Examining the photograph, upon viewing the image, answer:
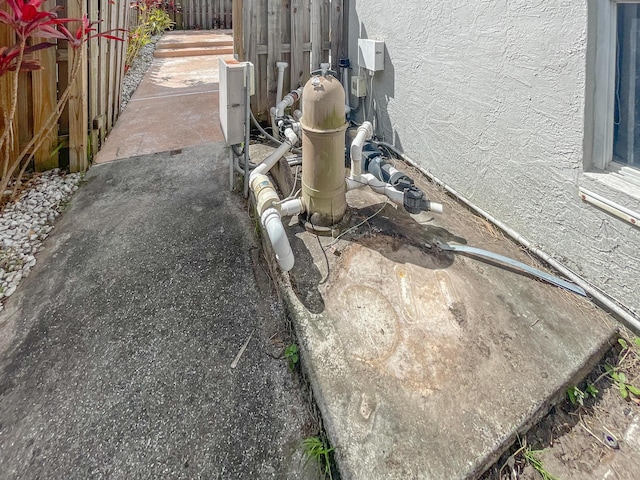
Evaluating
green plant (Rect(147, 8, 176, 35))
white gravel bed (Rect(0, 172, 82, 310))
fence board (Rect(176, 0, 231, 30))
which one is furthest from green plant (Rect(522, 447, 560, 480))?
fence board (Rect(176, 0, 231, 30))

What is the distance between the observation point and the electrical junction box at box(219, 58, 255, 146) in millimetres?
2590

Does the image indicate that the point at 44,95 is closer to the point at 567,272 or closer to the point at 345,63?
the point at 345,63

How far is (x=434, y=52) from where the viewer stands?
9.18 ft

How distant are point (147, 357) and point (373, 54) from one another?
314 centimetres

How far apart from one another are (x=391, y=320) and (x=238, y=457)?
88 cm

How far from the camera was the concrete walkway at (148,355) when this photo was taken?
143cm

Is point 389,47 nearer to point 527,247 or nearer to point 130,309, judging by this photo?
point 527,247

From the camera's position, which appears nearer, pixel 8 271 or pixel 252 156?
pixel 8 271

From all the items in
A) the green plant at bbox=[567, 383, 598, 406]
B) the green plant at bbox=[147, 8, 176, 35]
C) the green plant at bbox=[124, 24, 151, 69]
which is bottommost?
the green plant at bbox=[567, 383, 598, 406]

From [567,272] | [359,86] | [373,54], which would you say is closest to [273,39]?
[359,86]

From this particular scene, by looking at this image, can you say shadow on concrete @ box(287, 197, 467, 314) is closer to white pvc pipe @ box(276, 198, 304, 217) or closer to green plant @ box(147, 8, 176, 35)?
white pvc pipe @ box(276, 198, 304, 217)

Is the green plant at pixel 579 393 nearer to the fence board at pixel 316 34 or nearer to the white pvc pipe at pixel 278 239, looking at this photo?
the white pvc pipe at pixel 278 239

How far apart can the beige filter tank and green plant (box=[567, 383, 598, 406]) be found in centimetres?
149

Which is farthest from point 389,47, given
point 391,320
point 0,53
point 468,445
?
point 468,445
